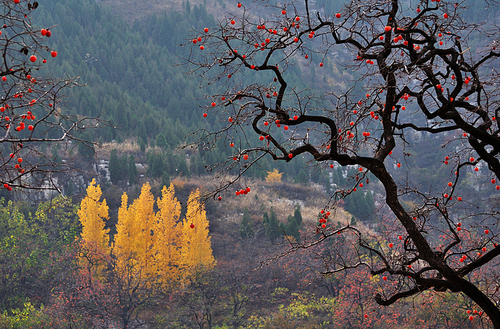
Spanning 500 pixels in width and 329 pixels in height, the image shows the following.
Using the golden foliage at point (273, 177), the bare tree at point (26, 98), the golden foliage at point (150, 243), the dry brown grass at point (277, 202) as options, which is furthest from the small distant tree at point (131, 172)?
the bare tree at point (26, 98)

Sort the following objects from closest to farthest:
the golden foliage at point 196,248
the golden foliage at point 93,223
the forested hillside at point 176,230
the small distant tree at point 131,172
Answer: the forested hillside at point 176,230 < the golden foliage at point 196,248 < the golden foliage at point 93,223 < the small distant tree at point 131,172

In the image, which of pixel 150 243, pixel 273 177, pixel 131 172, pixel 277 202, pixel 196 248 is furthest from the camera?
pixel 273 177

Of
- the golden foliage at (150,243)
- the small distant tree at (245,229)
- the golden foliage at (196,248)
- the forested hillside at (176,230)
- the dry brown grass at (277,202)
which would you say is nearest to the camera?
the forested hillside at (176,230)

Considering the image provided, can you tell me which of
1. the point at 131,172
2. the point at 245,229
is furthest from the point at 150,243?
the point at 131,172

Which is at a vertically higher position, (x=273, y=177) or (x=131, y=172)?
(x=273, y=177)

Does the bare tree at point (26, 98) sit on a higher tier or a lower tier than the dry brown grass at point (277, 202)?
lower

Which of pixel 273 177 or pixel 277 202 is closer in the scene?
pixel 277 202

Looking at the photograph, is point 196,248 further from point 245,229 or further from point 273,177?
point 273,177

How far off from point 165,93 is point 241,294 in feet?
102

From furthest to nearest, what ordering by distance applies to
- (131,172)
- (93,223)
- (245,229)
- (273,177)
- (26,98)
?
(273,177) < (131,172) < (245,229) < (93,223) < (26,98)

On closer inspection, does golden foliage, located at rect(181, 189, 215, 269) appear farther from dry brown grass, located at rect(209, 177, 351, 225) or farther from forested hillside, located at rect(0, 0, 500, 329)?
dry brown grass, located at rect(209, 177, 351, 225)

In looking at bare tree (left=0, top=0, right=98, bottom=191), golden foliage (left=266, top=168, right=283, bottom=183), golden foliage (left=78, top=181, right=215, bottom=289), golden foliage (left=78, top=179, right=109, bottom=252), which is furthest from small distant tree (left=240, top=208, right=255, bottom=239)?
bare tree (left=0, top=0, right=98, bottom=191)

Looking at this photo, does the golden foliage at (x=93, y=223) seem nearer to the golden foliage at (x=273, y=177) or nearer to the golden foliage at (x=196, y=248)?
the golden foliage at (x=196, y=248)

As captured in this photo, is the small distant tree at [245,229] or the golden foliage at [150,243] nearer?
the golden foliage at [150,243]
